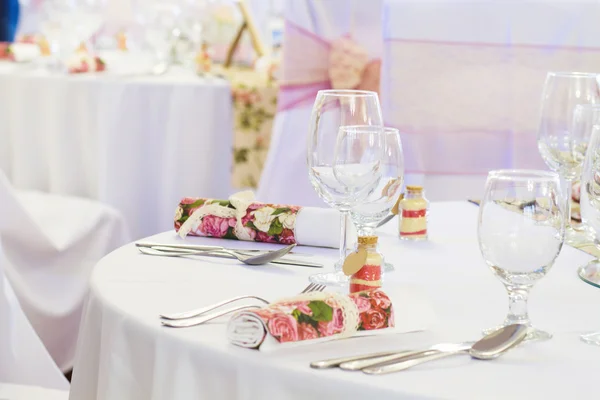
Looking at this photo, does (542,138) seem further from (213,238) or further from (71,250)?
(71,250)

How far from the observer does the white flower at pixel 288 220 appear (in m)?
1.22

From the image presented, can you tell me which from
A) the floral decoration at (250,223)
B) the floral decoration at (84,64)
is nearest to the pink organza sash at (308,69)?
the floral decoration at (84,64)

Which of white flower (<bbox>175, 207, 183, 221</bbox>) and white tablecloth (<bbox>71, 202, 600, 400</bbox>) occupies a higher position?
white flower (<bbox>175, 207, 183, 221</bbox>)

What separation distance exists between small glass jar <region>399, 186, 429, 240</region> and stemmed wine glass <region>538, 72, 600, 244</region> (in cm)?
22

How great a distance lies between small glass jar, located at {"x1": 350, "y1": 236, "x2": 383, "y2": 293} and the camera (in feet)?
3.21

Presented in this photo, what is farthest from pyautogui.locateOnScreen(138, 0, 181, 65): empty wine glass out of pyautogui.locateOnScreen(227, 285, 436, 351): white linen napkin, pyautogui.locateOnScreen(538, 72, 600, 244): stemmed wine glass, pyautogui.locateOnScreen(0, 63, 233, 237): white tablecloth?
pyautogui.locateOnScreen(227, 285, 436, 351): white linen napkin

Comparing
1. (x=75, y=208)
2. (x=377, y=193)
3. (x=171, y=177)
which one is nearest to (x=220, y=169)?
(x=171, y=177)

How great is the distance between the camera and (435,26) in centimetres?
263

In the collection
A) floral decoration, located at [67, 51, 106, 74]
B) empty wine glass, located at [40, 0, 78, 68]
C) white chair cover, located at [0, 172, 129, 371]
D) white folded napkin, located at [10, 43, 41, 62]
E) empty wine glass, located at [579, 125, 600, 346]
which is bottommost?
white chair cover, located at [0, 172, 129, 371]

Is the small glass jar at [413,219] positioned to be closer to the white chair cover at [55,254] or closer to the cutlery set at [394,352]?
the cutlery set at [394,352]

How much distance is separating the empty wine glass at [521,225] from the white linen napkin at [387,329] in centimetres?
10

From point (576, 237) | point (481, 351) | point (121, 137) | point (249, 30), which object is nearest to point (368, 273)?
point (481, 351)

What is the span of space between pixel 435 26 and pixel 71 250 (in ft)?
3.96

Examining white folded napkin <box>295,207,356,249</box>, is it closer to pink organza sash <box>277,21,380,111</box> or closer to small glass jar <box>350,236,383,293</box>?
small glass jar <box>350,236,383,293</box>
